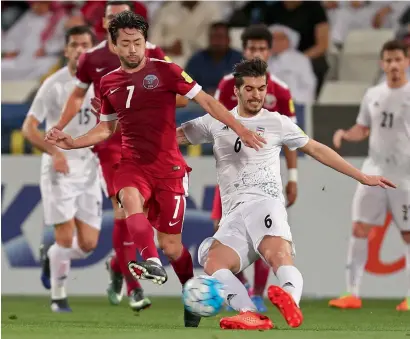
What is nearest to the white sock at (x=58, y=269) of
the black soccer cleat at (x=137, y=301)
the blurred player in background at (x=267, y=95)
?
the black soccer cleat at (x=137, y=301)

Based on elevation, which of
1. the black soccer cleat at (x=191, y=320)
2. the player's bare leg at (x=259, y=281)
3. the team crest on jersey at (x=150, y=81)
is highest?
the team crest on jersey at (x=150, y=81)

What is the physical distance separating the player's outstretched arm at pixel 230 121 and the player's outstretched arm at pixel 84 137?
68 centimetres

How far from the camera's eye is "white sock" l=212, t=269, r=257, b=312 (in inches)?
324

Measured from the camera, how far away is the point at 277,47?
48.9ft

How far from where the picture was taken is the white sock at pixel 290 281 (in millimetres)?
7949

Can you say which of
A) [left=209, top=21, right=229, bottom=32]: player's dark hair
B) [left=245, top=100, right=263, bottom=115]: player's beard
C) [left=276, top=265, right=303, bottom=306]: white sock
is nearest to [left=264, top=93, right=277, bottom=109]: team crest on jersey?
[left=245, top=100, right=263, bottom=115]: player's beard

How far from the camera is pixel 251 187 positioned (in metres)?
8.55

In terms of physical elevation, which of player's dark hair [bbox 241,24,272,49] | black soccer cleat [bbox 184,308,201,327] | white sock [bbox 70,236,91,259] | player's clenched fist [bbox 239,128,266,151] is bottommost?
white sock [bbox 70,236,91,259]

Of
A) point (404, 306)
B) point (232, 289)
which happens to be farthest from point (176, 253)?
point (404, 306)

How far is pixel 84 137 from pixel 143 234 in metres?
0.84

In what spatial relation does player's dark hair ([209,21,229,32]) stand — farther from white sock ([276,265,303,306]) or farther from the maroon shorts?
white sock ([276,265,303,306])

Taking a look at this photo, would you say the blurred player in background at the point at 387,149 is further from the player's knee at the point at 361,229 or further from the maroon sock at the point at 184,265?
the maroon sock at the point at 184,265

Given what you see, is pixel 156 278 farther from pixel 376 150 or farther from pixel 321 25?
pixel 321 25

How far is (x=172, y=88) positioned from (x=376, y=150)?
10.8 ft
